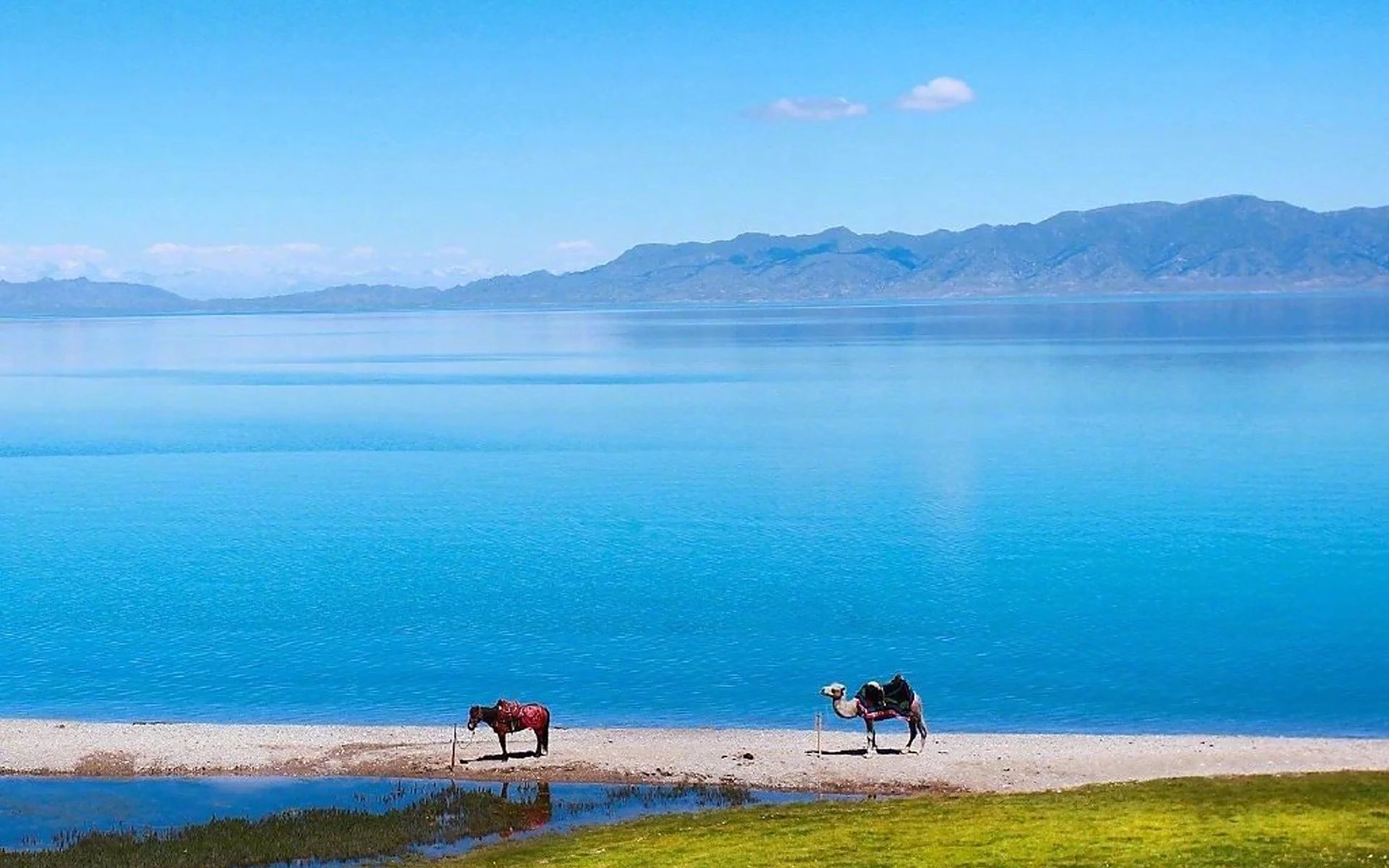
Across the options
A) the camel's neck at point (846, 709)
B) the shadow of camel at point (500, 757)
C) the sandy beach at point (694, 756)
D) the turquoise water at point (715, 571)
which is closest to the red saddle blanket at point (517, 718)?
the shadow of camel at point (500, 757)

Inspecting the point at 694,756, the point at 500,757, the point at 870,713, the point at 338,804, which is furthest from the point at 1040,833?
the point at 338,804

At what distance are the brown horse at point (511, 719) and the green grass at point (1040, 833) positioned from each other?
6416 mm

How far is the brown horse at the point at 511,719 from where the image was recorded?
3884cm

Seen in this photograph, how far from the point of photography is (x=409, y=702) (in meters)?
48.2

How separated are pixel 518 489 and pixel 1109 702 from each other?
5319cm

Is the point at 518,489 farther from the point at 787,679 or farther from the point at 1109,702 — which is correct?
the point at 1109,702

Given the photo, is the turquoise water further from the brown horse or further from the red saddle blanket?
the red saddle blanket

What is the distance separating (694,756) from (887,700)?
18.1 feet

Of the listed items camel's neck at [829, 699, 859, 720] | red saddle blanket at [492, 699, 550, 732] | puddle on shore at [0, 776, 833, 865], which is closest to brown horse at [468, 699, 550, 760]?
red saddle blanket at [492, 699, 550, 732]

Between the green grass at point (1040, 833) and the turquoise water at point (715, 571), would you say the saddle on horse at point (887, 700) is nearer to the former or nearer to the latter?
the green grass at point (1040, 833)

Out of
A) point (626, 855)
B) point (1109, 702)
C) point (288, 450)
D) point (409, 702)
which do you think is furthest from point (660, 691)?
point (288, 450)

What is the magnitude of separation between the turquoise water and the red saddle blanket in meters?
6.60

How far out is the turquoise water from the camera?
49344mm

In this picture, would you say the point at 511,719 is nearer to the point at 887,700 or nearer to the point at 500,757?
the point at 500,757
